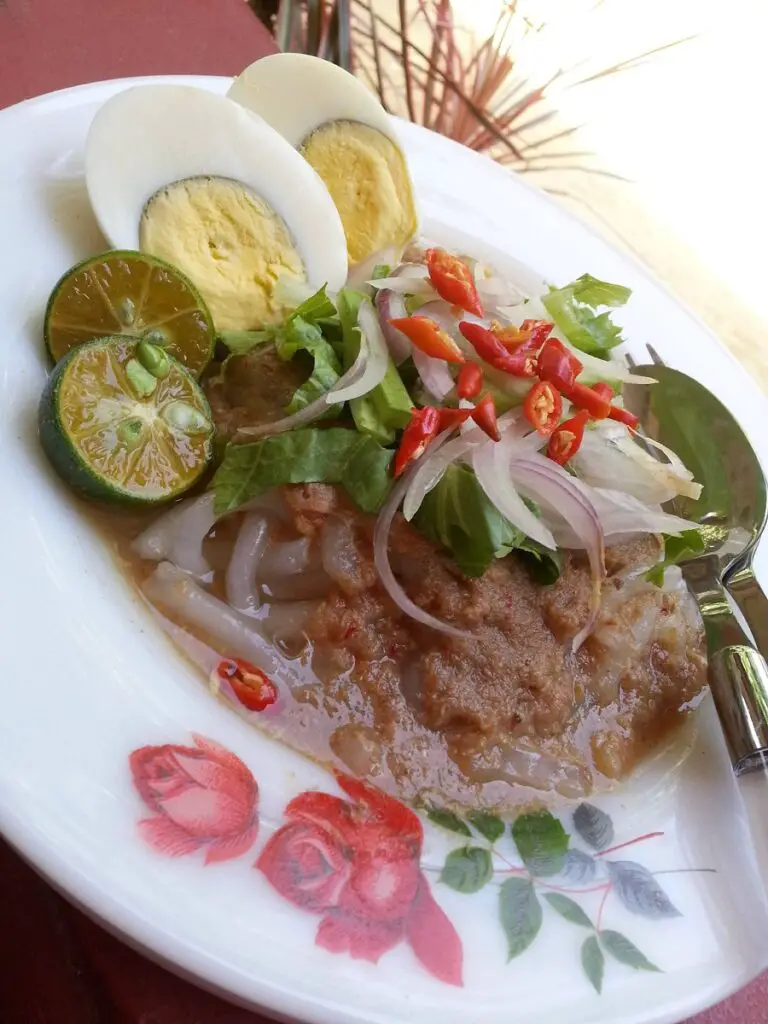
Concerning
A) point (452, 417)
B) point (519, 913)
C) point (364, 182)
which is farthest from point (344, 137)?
point (519, 913)

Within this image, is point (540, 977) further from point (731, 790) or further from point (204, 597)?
point (204, 597)

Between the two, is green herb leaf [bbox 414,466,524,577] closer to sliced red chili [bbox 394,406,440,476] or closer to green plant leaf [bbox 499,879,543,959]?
sliced red chili [bbox 394,406,440,476]

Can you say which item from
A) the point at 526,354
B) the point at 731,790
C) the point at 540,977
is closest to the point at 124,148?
the point at 526,354

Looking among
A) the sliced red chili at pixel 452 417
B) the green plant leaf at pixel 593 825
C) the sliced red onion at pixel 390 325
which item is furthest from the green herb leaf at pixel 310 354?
the green plant leaf at pixel 593 825

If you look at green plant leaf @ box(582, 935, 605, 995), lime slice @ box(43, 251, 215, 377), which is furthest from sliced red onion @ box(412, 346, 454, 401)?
green plant leaf @ box(582, 935, 605, 995)

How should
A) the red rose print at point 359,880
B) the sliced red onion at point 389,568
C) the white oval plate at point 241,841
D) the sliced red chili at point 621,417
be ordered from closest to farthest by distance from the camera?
the white oval plate at point 241,841
the red rose print at point 359,880
the sliced red onion at point 389,568
the sliced red chili at point 621,417

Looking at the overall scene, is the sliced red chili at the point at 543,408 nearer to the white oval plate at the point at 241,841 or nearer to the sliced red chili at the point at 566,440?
the sliced red chili at the point at 566,440
